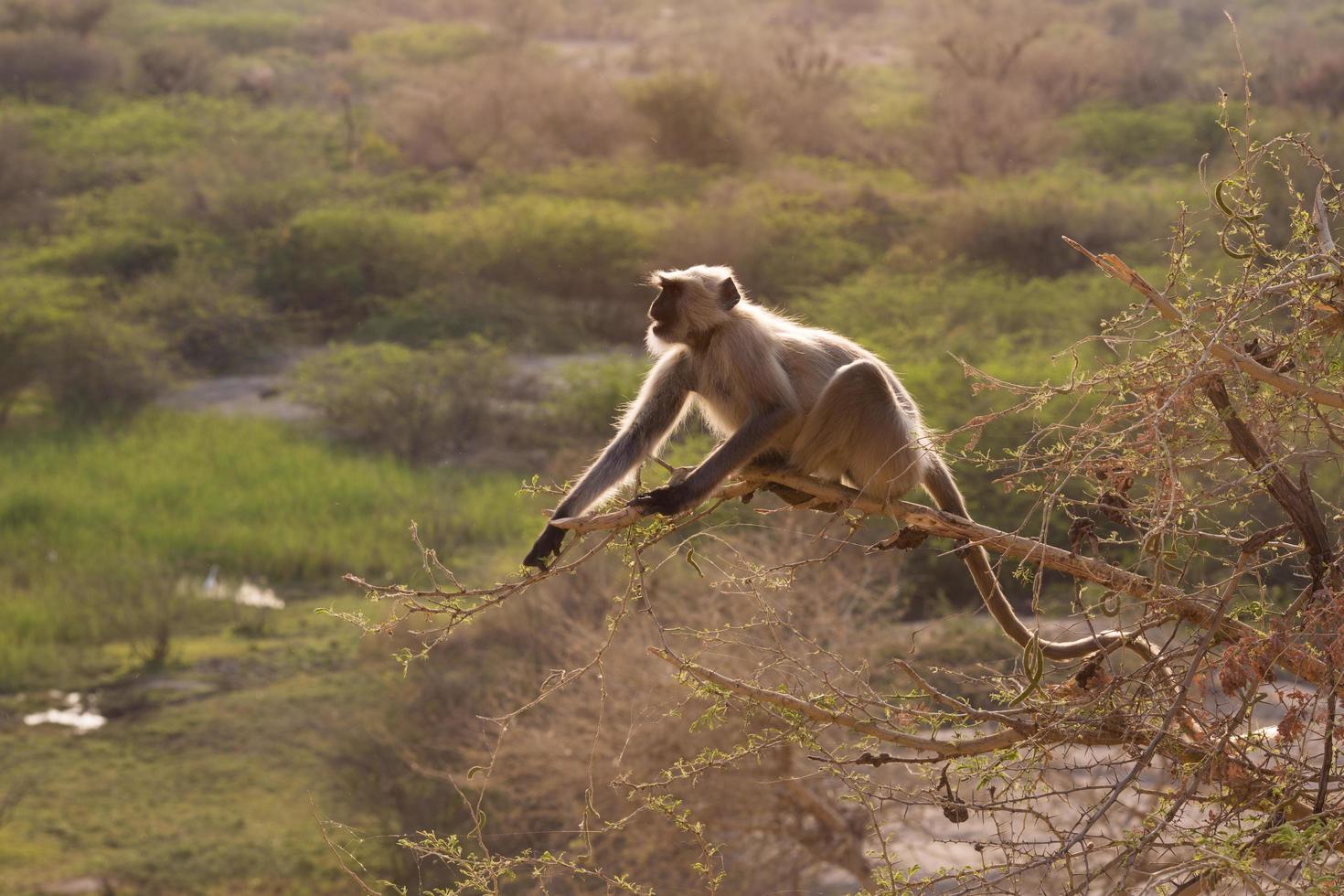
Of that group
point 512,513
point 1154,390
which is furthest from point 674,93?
point 1154,390

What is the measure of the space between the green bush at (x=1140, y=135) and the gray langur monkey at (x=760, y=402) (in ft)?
86.0

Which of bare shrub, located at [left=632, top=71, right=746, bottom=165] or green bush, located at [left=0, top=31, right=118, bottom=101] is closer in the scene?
bare shrub, located at [left=632, top=71, right=746, bottom=165]

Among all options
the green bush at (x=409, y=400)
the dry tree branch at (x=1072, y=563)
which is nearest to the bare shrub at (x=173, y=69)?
the green bush at (x=409, y=400)

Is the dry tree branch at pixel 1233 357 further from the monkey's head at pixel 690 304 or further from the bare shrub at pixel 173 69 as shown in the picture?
the bare shrub at pixel 173 69

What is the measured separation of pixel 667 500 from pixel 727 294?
43.0 inches

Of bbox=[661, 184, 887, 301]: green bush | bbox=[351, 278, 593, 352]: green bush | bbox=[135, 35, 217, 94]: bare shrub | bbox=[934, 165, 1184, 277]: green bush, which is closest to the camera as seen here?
bbox=[351, 278, 593, 352]: green bush

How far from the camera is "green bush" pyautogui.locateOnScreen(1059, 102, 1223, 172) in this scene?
99.3 feet

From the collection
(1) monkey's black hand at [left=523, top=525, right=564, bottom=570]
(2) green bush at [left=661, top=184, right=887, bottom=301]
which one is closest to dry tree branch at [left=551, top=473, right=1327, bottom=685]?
(1) monkey's black hand at [left=523, top=525, right=564, bottom=570]

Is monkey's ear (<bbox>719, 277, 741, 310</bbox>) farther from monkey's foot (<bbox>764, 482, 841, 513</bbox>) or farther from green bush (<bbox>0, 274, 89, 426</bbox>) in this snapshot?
green bush (<bbox>0, 274, 89, 426</bbox>)

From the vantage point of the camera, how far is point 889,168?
30.8 metres

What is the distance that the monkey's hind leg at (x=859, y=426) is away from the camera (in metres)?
4.53

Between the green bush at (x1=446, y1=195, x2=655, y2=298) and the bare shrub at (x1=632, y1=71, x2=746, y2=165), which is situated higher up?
the bare shrub at (x1=632, y1=71, x2=746, y2=165)

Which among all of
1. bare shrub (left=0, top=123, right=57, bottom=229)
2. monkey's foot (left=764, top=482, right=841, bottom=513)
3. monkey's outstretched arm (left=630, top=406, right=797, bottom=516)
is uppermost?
monkey's outstretched arm (left=630, top=406, right=797, bottom=516)

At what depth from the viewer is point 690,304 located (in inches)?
188
